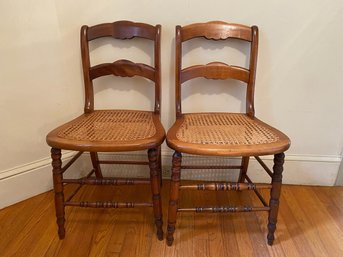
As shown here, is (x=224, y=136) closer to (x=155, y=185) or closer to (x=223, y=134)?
(x=223, y=134)

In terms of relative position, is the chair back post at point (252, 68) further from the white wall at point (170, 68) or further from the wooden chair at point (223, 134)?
the white wall at point (170, 68)

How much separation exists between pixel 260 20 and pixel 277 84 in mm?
305

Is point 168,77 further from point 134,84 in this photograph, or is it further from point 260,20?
point 260,20

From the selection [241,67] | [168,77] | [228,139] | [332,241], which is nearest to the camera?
[228,139]

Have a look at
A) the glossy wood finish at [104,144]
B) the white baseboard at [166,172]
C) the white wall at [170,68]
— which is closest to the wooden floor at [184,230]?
the white baseboard at [166,172]

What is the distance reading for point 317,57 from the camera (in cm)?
119

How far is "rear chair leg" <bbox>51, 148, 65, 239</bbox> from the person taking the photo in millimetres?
951

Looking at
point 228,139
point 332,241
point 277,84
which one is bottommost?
point 332,241

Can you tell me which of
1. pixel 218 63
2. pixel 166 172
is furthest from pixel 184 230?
pixel 218 63

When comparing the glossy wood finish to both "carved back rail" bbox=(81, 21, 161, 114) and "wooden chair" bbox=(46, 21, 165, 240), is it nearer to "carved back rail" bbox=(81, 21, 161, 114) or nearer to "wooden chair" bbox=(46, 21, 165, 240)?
"wooden chair" bbox=(46, 21, 165, 240)

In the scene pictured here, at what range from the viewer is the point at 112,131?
986mm

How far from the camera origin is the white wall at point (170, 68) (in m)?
1.14

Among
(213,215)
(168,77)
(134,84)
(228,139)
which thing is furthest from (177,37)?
→ (213,215)

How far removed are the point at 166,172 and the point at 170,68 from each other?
57 centimetres
